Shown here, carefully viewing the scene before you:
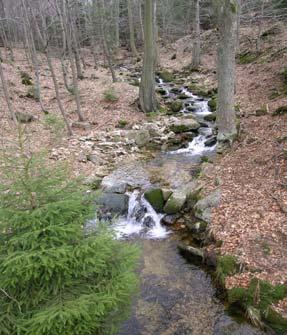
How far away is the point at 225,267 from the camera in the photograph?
6.32 metres

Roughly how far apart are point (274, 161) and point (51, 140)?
852cm

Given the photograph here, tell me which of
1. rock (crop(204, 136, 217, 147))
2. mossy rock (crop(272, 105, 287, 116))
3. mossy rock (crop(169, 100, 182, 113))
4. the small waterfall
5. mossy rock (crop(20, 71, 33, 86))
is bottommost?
the small waterfall

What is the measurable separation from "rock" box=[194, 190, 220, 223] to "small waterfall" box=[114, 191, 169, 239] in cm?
98

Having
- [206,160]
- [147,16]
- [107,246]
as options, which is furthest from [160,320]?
[147,16]

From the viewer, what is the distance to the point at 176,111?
17.2 m

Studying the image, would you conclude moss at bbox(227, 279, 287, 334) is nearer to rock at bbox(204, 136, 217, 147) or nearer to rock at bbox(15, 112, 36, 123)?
rock at bbox(204, 136, 217, 147)

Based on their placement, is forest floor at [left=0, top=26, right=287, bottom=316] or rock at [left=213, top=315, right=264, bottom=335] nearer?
rock at [left=213, top=315, right=264, bottom=335]

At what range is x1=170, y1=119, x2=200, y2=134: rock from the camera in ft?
47.3

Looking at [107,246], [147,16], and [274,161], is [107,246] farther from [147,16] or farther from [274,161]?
[147,16]

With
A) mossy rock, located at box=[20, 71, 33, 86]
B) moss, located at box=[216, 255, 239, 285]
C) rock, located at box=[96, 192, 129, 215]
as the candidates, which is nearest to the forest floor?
moss, located at box=[216, 255, 239, 285]

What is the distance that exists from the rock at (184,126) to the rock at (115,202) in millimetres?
5800

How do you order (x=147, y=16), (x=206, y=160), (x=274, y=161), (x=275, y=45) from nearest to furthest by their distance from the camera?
(x=274, y=161), (x=206, y=160), (x=147, y=16), (x=275, y=45)

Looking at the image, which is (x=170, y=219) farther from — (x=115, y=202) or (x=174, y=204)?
(x=115, y=202)

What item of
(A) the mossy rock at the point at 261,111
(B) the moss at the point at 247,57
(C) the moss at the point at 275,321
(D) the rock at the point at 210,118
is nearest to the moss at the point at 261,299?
(C) the moss at the point at 275,321
